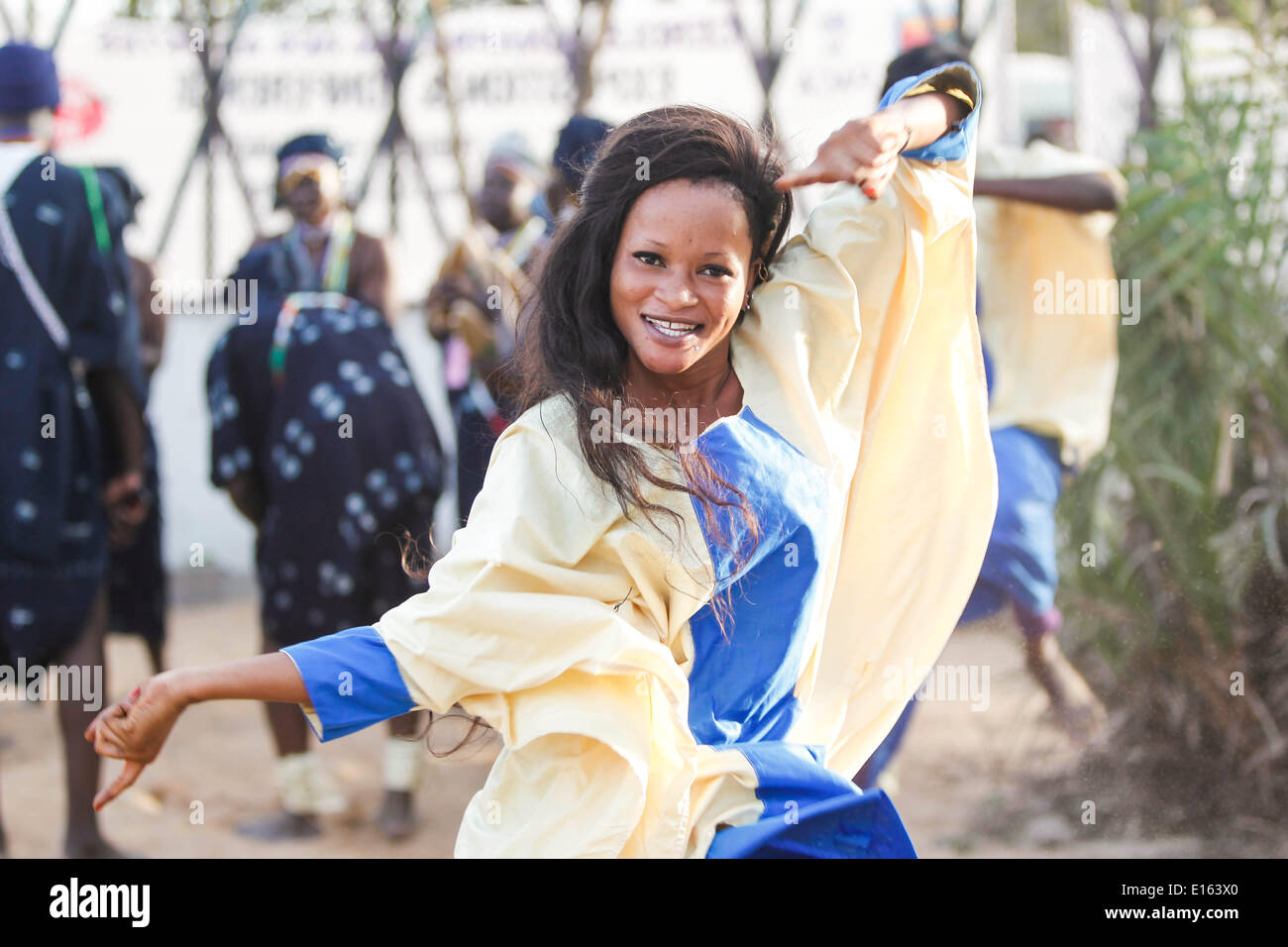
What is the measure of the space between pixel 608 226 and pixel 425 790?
3147 millimetres

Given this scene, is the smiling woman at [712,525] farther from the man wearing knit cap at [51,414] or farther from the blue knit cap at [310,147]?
the blue knit cap at [310,147]

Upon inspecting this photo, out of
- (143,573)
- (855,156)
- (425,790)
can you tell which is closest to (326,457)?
(143,573)

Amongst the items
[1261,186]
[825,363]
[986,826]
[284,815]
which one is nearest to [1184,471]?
[1261,186]

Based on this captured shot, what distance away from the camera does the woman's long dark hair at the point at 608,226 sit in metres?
1.98

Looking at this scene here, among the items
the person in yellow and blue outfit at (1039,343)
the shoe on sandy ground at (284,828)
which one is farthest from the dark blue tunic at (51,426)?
the person in yellow and blue outfit at (1039,343)

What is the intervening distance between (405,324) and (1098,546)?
15.6 feet

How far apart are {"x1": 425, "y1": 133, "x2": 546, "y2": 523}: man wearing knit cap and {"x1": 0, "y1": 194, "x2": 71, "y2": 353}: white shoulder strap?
1.22 m

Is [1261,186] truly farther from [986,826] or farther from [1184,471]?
[986,826]

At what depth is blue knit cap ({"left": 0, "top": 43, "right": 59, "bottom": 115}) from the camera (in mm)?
3945

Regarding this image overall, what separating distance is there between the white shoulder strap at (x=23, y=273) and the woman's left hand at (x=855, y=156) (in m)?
2.72

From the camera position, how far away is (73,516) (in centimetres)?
402
